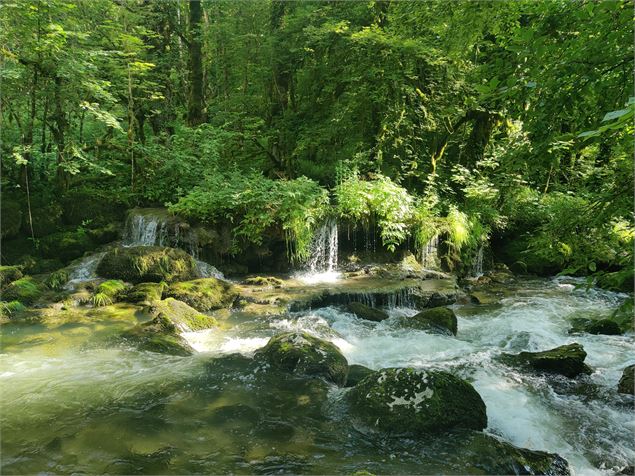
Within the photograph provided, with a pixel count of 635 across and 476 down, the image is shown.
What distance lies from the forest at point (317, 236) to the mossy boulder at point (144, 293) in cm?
5

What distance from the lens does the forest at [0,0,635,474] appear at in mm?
3943

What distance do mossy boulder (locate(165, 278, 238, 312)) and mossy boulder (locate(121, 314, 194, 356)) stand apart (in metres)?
1.29

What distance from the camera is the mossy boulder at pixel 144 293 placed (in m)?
9.08

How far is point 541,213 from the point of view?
14.1 meters

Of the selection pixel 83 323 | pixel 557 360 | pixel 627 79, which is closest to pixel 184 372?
pixel 83 323

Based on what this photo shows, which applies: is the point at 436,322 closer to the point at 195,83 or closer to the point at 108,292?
the point at 108,292

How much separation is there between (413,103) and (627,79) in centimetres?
1124

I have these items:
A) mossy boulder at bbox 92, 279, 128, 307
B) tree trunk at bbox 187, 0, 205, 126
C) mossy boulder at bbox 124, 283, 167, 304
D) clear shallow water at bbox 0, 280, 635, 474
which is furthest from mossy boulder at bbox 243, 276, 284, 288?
tree trunk at bbox 187, 0, 205, 126

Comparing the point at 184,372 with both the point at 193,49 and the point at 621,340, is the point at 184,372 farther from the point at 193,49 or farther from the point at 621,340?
the point at 193,49

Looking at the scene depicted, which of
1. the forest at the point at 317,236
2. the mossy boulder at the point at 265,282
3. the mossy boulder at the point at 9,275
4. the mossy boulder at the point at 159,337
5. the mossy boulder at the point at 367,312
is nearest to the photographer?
Result: the forest at the point at 317,236

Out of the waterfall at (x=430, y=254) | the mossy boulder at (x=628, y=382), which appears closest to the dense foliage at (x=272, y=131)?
the waterfall at (x=430, y=254)

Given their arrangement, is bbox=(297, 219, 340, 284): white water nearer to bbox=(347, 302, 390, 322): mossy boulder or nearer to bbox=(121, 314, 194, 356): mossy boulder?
bbox=(347, 302, 390, 322): mossy boulder

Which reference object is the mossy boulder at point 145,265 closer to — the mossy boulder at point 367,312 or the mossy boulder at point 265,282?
the mossy boulder at point 265,282

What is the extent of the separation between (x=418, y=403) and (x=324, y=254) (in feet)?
25.7
